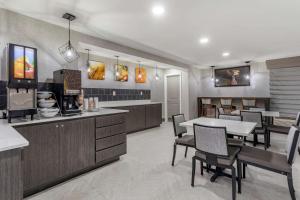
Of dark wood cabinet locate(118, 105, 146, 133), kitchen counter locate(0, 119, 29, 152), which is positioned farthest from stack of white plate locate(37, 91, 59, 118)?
dark wood cabinet locate(118, 105, 146, 133)

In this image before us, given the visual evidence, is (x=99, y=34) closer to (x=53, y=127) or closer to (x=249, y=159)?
(x=53, y=127)

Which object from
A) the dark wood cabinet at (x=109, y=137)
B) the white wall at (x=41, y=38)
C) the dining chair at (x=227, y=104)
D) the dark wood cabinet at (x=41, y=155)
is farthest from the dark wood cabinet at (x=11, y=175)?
the dining chair at (x=227, y=104)

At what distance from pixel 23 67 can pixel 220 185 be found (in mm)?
2970

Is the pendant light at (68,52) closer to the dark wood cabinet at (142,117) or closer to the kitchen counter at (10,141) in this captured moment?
the kitchen counter at (10,141)

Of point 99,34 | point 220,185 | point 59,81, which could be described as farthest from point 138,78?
point 220,185

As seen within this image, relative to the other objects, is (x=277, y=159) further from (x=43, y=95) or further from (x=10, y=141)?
(x=43, y=95)

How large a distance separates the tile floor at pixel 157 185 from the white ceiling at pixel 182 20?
8.04 feet

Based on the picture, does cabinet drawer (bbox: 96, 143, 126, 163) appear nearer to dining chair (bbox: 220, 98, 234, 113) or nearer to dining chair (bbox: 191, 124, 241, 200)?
dining chair (bbox: 191, 124, 241, 200)

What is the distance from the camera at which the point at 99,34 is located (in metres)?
3.16

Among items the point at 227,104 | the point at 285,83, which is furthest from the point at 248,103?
the point at 285,83

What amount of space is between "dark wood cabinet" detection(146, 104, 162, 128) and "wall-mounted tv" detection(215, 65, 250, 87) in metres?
3.33

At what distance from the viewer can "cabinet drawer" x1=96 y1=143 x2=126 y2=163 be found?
2545mm

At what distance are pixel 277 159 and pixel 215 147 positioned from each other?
742mm

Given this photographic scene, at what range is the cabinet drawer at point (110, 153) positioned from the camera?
2545 mm
